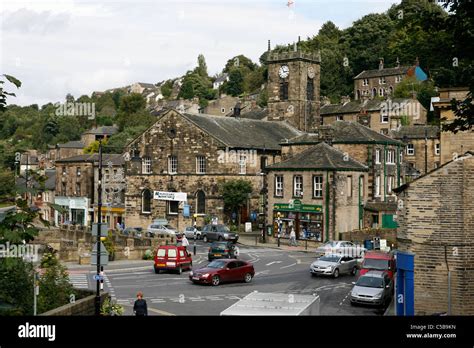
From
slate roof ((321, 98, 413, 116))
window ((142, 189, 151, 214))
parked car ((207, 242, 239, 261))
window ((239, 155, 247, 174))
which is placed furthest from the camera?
slate roof ((321, 98, 413, 116))

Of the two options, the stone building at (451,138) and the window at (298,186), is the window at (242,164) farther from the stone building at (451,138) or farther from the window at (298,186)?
the stone building at (451,138)

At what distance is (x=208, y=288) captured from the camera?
3269 centimetres

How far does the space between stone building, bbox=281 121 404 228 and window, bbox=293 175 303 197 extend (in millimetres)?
5135

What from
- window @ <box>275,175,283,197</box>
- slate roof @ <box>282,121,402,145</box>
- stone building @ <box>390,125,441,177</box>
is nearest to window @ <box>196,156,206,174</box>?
slate roof @ <box>282,121,402,145</box>

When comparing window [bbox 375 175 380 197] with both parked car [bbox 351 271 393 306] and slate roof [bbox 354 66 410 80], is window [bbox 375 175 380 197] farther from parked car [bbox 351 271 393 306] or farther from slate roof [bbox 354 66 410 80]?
slate roof [bbox 354 66 410 80]

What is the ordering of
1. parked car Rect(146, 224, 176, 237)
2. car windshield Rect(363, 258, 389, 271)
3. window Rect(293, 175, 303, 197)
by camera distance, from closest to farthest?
car windshield Rect(363, 258, 389, 271), parked car Rect(146, 224, 176, 237), window Rect(293, 175, 303, 197)

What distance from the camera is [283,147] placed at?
64.7 meters

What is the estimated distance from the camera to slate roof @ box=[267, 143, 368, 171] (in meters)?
54.6

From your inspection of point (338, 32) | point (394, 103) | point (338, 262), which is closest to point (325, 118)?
point (394, 103)

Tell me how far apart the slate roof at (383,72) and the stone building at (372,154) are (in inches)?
1785

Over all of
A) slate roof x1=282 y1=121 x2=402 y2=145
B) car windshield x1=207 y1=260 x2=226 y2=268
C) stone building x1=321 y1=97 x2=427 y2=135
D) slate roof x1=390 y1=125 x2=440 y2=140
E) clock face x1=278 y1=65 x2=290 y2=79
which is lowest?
car windshield x1=207 y1=260 x2=226 y2=268

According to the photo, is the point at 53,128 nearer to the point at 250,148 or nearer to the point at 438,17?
the point at 250,148

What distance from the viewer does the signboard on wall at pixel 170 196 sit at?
2692 inches
